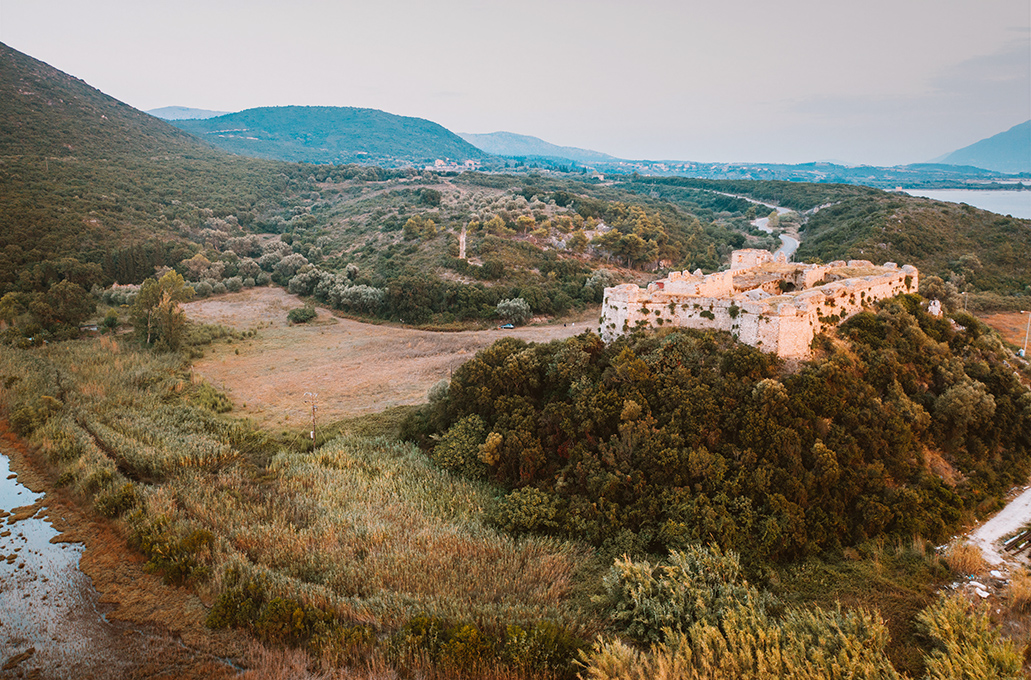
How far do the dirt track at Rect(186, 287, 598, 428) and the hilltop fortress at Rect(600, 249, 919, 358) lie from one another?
46.6 feet

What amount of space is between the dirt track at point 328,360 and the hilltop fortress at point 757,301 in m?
14.2

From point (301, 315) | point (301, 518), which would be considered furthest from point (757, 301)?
point (301, 315)

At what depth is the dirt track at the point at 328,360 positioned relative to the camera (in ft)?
105

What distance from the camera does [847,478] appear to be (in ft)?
61.6

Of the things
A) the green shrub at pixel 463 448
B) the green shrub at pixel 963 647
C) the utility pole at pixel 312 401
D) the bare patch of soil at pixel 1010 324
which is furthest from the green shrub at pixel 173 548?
the bare patch of soil at pixel 1010 324

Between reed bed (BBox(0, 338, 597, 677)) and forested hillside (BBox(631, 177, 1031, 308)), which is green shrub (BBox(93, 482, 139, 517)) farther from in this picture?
forested hillside (BBox(631, 177, 1031, 308))

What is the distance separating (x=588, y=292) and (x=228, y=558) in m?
40.4

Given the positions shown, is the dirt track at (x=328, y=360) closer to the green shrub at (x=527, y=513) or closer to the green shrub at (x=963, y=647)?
the green shrub at (x=527, y=513)

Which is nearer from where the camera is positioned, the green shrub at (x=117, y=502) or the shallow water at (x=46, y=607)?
the shallow water at (x=46, y=607)

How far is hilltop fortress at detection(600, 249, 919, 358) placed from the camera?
22328 millimetres

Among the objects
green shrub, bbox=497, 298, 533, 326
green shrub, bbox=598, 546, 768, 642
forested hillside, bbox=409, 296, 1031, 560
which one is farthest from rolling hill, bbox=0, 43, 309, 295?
green shrub, bbox=598, 546, 768, 642

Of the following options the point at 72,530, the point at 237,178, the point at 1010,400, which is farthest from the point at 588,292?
the point at 237,178

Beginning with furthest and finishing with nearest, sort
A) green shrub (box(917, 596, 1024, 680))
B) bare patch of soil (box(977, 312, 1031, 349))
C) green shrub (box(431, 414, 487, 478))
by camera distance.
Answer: bare patch of soil (box(977, 312, 1031, 349)) < green shrub (box(431, 414, 487, 478)) < green shrub (box(917, 596, 1024, 680))

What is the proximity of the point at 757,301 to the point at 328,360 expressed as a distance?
29.0 meters
